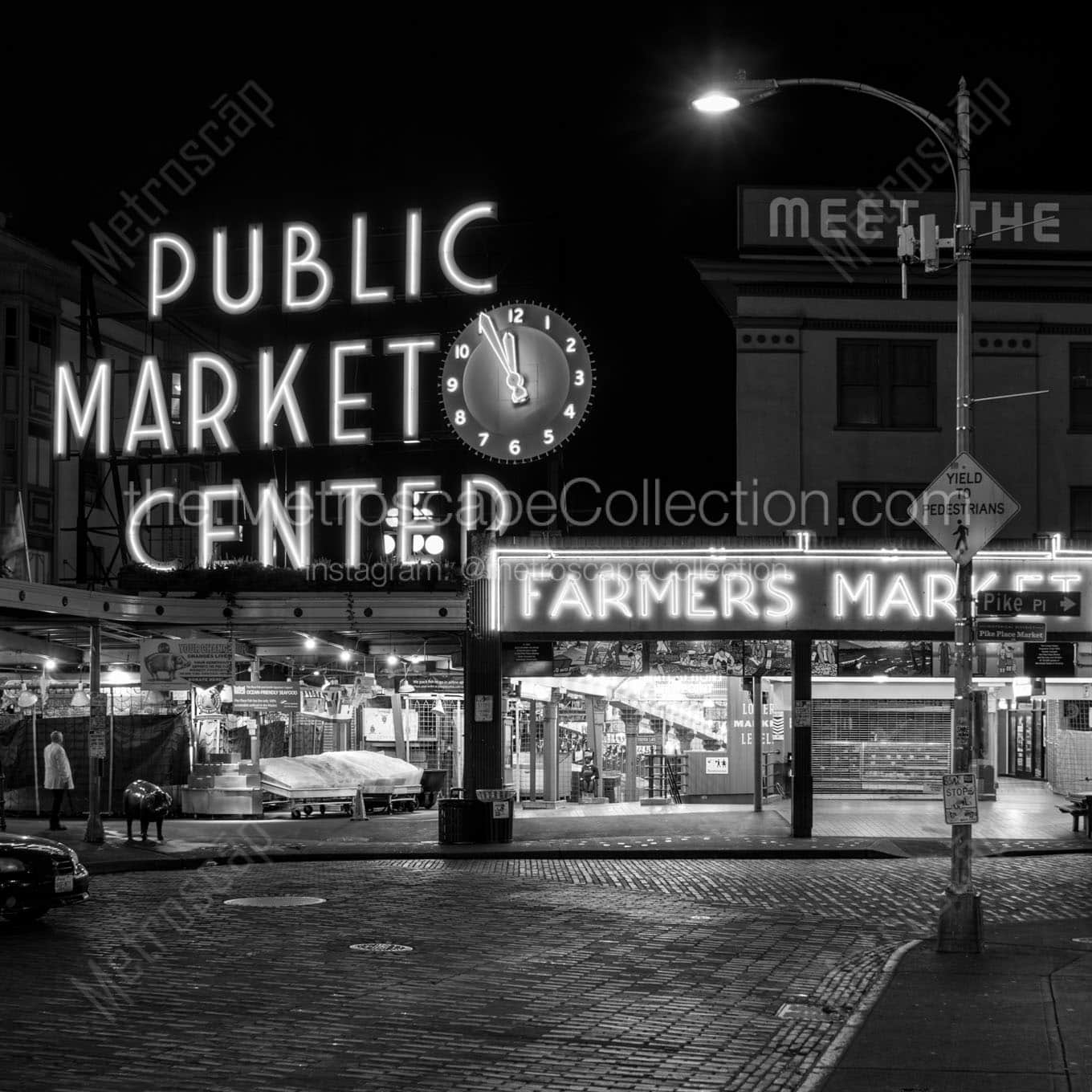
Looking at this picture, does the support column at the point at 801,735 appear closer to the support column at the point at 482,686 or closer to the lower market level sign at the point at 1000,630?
the support column at the point at 482,686

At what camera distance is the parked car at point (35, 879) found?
50.6ft

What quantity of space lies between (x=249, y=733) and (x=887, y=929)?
19.1 m

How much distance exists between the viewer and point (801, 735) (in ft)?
90.6

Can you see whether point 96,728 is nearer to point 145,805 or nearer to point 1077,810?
point 145,805

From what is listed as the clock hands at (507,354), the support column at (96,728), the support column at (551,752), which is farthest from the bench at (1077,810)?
the support column at (96,728)

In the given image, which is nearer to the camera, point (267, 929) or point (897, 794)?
point (267, 929)

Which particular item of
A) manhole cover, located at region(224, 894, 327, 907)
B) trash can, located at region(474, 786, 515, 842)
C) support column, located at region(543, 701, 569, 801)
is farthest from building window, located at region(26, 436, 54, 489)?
manhole cover, located at region(224, 894, 327, 907)

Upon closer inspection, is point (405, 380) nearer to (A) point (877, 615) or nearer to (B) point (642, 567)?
(B) point (642, 567)

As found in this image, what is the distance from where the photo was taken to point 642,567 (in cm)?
2886

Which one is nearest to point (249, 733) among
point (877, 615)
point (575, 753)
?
point (575, 753)

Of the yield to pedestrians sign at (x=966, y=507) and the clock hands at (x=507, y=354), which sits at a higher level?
the clock hands at (x=507, y=354)

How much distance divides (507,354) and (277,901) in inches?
762

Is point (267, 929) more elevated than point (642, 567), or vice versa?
point (642, 567)

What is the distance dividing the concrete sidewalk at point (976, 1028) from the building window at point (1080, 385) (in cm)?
2177
